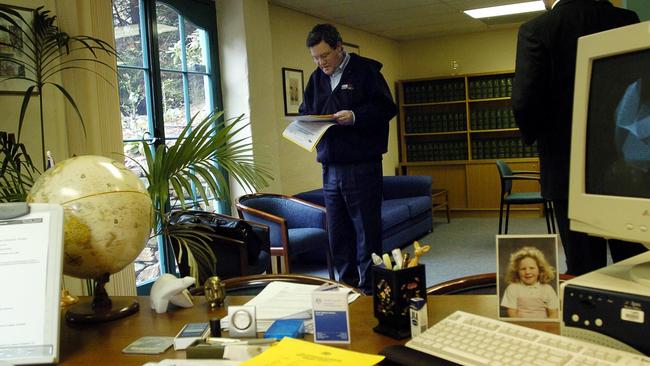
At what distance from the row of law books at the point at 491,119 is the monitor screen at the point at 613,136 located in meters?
6.54

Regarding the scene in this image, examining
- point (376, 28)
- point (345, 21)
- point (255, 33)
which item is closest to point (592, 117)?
point (255, 33)

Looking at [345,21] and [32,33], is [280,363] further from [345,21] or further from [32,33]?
[345,21]

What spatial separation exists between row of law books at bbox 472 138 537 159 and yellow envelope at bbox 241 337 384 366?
22.1 ft

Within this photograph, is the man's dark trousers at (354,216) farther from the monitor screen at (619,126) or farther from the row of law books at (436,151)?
the row of law books at (436,151)

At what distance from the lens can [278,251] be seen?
390 centimetres

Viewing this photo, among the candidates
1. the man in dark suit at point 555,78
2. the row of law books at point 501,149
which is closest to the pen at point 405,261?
the man in dark suit at point 555,78

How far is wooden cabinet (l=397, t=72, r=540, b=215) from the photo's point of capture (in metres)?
7.34

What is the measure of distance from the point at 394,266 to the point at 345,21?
17.9 ft

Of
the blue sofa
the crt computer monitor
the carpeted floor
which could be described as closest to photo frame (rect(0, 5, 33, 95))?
the crt computer monitor

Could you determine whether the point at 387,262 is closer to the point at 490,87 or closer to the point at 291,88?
the point at 291,88

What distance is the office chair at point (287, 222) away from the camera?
391cm

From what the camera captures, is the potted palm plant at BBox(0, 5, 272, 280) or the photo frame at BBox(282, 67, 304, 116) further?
the photo frame at BBox(282, 67, 304, 116)

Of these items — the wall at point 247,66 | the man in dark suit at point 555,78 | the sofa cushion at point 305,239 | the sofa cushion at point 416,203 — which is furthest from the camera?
the sofa cushion at point 416,203

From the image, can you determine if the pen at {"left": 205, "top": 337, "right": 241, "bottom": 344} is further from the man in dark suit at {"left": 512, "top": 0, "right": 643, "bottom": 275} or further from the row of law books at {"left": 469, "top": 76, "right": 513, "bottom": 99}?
the row of law books at {"left": 469, "top": 76, "right": 513, "bottom": 99}
